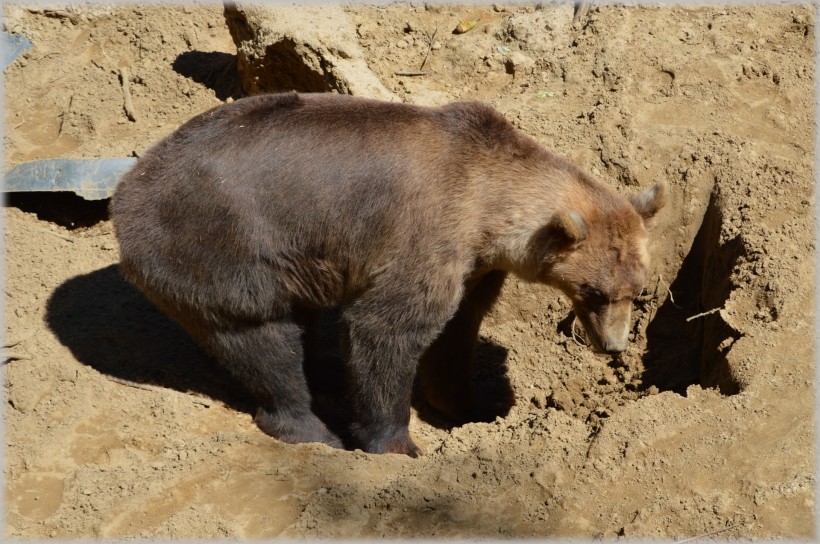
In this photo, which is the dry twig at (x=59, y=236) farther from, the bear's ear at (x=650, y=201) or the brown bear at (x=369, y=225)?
the bear's ear at (x=650, y=201)

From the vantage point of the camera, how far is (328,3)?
1054 cm

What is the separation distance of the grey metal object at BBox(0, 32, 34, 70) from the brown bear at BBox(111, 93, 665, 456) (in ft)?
21.4

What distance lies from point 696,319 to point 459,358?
7.26 feet

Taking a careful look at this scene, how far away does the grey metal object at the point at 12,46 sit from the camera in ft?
40.8

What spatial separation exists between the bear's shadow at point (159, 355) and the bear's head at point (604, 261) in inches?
77.2

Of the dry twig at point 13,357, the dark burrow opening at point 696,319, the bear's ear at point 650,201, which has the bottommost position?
the dry twig at point 13,357

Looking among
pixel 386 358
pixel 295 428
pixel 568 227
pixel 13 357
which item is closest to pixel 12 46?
pixel 13 357

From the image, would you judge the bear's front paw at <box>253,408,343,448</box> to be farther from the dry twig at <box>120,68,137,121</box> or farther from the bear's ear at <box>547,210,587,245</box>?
the dry twig at <box>120,68,137,121</box>

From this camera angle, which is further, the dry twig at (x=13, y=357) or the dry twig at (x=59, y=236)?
the dry twig at (x=59, y=236)

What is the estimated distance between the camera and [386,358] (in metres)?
6.81

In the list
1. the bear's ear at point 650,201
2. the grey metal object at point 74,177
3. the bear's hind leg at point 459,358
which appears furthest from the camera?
the grey metal object at point 74,177

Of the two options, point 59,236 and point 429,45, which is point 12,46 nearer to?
point 59,236

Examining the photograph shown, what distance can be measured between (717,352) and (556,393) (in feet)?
5.26

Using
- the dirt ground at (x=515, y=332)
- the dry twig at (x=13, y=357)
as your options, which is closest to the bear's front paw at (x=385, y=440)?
the dirt ground at (x=515, y=332)
